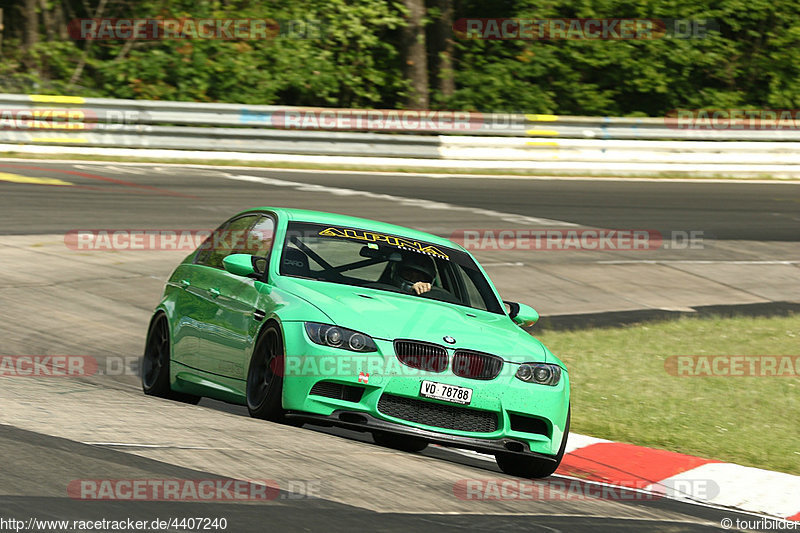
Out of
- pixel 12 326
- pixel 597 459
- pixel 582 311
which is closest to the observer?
pixel 597 459

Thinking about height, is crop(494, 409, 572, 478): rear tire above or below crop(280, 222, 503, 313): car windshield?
below

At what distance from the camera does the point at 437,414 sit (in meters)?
7.25

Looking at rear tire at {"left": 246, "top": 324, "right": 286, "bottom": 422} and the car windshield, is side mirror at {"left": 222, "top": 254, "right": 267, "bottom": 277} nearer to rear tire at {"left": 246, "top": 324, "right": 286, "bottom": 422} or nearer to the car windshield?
the car windshield

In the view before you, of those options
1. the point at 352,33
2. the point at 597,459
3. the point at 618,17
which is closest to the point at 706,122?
the point at 618,17

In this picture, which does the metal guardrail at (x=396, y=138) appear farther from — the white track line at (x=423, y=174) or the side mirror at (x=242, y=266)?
the side mirror at (x=242, y=266)

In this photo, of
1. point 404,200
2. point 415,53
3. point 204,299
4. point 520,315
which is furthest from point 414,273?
point 415,53

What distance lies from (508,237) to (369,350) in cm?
1129

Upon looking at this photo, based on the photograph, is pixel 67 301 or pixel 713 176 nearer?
pixel 67 301

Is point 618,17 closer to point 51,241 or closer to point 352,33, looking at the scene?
point 352,33

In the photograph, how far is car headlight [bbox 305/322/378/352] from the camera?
714cm

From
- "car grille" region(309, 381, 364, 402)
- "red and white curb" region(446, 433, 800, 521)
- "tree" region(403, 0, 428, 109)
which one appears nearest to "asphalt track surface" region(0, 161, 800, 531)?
"car grille" region(309, 381, 364, 402)

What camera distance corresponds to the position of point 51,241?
50.9 feet

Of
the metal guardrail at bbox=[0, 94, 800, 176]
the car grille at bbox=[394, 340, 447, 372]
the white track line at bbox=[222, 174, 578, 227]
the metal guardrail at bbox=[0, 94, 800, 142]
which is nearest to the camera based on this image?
the car grille at bbox=[394, 340, 447, 372]

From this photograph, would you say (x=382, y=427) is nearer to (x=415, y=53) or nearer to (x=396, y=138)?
(x=396, y=138)
